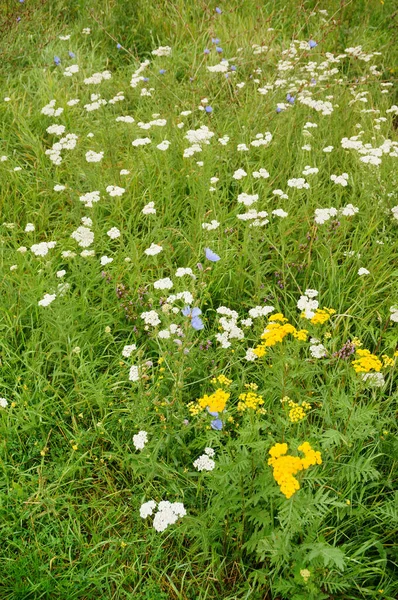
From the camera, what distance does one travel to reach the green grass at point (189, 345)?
1.73 metres

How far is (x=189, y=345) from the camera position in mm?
2006

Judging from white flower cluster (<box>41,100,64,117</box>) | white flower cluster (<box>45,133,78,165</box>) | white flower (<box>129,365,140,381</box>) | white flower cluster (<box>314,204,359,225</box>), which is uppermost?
white flower cluster (<box>41,100,64,117</box>)

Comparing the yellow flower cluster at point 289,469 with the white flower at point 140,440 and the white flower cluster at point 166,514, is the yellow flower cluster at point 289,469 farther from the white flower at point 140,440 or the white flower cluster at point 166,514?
the white flower at point 140,440

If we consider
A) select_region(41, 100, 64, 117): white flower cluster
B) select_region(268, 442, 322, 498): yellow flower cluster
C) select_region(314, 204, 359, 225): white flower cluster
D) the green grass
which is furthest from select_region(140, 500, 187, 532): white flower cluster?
select_region(41, 100, 64, 117): white flower cluster

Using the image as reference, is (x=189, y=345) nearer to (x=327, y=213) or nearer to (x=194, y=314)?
(x=194, y=314)

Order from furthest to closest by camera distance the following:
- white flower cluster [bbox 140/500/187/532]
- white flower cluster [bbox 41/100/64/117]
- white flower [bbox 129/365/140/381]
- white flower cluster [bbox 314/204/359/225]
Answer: white flower cluster [bbox 41/100/64/117] → white flower cluster [bbox 314/204/359/225] → white flower [bbox 129/365/140/381] → white flower cluster [bbox 140/500/187/532]

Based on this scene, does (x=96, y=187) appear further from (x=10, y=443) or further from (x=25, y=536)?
(x=25, y=536)

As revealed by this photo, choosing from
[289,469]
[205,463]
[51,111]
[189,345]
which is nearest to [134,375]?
[189,345]

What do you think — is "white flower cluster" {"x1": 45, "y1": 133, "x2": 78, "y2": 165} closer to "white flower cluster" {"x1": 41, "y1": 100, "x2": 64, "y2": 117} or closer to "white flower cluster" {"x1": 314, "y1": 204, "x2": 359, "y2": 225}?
"white flower cluster" {"x1": 41, "y1": 100, "x2": 64, "y2": 117}

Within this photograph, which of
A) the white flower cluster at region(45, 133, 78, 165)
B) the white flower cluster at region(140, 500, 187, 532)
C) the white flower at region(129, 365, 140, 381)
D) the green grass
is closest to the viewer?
the white flower cluster at region(140, 500, 187, 532)

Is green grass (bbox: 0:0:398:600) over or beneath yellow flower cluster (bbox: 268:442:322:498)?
beneath

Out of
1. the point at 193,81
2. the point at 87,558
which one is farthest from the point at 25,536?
the point at 193,81

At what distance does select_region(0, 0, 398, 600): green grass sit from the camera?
5.66ft

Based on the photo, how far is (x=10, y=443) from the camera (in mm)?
2082
